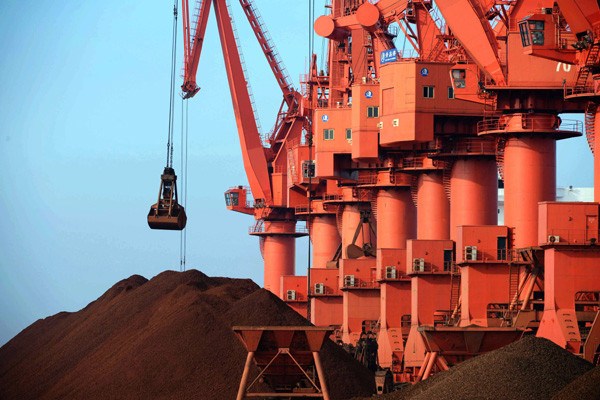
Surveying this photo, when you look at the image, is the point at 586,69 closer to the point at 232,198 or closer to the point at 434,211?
the point at 434,211

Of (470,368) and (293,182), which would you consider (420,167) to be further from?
(470,368)

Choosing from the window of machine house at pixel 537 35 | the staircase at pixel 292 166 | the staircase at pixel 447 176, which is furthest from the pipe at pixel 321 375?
the staircase at pixel 292 166

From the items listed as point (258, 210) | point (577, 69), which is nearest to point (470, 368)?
point (577, 69)

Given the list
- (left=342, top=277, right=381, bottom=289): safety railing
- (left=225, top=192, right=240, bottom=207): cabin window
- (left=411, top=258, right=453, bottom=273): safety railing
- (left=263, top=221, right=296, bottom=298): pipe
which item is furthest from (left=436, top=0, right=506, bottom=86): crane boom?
(left=225, top=192, right=240, bottom=207): cabin window

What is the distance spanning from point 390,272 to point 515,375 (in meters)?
35.4

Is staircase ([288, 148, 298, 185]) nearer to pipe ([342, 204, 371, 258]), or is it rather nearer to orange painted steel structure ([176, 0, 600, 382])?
orange painted steel structure ([176, 0, 600, 382])

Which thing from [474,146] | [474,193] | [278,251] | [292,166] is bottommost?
[278,251]

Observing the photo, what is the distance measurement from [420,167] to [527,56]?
17.8m

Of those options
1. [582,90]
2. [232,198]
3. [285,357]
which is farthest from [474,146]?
[232,198]

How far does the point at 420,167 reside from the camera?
243ft

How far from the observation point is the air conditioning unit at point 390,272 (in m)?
73.8

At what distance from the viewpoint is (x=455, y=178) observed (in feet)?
220

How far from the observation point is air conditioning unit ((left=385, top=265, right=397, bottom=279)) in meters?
73.8

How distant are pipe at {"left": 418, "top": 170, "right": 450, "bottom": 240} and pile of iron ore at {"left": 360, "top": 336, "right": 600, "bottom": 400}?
31.1 metres
